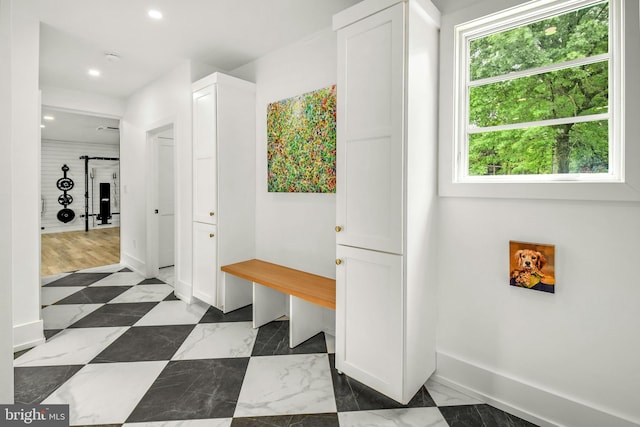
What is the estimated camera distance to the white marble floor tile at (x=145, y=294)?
11.6 ft

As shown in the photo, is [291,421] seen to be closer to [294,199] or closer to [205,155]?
[294,199]

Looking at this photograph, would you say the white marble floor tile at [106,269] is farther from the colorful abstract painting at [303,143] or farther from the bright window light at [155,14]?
the bright window light at [155,14]

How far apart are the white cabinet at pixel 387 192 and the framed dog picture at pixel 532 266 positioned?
0.45 m

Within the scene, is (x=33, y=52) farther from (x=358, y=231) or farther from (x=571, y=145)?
(x=571, y=145)

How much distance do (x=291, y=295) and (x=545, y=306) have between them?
1.65 metres

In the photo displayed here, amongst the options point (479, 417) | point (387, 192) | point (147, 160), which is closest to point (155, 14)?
point (147, 160)

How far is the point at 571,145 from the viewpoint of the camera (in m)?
1.67

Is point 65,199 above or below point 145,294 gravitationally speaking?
above

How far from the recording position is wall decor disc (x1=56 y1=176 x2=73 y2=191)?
8.95 m

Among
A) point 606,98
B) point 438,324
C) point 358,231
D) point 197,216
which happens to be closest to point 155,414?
point 358,231

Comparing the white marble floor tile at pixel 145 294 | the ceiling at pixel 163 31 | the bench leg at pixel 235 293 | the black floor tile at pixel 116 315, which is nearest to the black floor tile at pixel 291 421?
the bench leg at pixel 235 293

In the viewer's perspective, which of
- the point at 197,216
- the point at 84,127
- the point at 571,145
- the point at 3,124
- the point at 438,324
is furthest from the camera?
the point at 84,127

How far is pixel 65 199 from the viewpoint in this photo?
907 cm

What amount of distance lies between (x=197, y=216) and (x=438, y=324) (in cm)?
257
